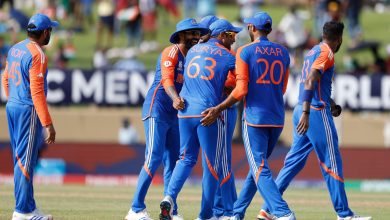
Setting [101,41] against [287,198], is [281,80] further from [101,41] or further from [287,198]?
[101,41]

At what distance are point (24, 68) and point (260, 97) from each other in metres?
2.66

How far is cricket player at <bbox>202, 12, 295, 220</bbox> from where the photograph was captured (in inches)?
471

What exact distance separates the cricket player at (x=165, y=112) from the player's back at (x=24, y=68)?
1446 mm

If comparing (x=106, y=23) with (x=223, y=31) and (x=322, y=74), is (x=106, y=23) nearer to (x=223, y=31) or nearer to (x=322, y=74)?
(x=223, y=31)

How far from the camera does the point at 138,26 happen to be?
3112cm

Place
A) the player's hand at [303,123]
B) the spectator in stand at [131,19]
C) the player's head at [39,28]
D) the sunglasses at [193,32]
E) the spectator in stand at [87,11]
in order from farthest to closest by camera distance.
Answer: the spectator in stand at [87,11] < the spectator in stand at [131,19] < the sunglasses at [193,32] < the player's head at [39,28] < the player's hand at [303,123]

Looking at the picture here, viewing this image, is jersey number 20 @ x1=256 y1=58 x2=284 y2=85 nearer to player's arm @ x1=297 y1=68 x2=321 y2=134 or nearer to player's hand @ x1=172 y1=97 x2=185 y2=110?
player's arm @ x1=297 y1=68 x2=321 y2=134

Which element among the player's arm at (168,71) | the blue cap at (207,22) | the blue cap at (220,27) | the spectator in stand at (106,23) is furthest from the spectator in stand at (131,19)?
the blue cap at (220,27)

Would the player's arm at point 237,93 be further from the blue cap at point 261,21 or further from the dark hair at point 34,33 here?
the dark hair at point 34,33

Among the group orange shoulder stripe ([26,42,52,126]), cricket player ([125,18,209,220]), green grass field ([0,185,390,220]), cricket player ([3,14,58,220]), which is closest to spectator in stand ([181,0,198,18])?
green grass field ([0,185,390,220])

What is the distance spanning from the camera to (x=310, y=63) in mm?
12320

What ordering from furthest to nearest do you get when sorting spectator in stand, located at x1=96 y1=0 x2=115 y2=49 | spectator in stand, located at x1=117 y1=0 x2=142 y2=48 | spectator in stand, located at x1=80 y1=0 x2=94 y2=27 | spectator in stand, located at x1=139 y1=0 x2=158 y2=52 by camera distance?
spectator in stand, located at x1=80 y1=0 x2=94 y2=27 → spectator in stand, located at x1=139 y1=0 x2=158 y2=52 → spectator in stand, located at x1=96 y1=0 x2=115 y2=49 → spectator in stand, located at x1=117 y1=0 x2=142 y2=48

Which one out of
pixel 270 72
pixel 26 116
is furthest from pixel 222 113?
pixel 26 116

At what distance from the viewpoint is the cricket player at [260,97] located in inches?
471
